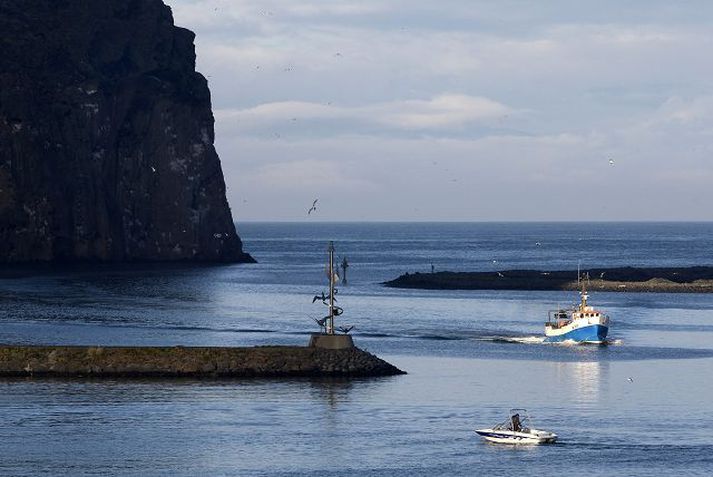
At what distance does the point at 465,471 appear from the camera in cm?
6575

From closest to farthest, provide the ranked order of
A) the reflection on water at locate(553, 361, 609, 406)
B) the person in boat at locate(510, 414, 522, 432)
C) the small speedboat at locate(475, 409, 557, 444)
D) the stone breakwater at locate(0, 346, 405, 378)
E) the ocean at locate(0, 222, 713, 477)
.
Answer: the ocean at locate(0, 222, 713, 477), the small speedboat at locate(475, 409, 557, 444), the person in boat at locate(510, 414, 522, 432), the reflection on water at locate(553, 361, 609, 406), the stone breakwater at locate(0, 346, 405, 378)

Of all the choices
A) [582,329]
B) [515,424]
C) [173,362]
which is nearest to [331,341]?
[173,362]

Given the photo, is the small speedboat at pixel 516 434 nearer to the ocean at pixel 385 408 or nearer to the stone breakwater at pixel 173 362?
the ocean at pixel 385 408

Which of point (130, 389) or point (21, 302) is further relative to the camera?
point (21, 302)

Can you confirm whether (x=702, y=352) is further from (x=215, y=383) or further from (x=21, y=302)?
(x=21, y=302)

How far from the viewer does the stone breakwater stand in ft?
298

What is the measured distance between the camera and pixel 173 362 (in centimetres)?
9150

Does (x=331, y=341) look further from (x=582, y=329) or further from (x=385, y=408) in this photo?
(x=582, y=329)

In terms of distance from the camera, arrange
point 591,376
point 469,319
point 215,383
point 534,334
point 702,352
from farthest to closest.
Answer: point 469,319 → point 534,334 → point 702,352 → point 591,376 → point 215,383

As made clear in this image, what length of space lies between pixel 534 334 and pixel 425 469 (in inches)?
2547

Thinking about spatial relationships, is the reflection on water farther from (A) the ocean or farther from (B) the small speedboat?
(B) the small speedboat

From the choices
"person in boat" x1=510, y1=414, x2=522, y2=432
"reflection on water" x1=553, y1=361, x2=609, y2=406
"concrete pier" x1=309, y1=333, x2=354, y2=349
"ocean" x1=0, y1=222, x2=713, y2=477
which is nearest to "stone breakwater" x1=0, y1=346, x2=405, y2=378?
"concrete pier" x1=309, y1=333, x2=354, y2=349

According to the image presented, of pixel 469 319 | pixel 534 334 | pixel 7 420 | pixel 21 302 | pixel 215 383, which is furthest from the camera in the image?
pixel 21 302

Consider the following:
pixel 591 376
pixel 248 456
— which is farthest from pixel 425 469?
pixel 591 376
